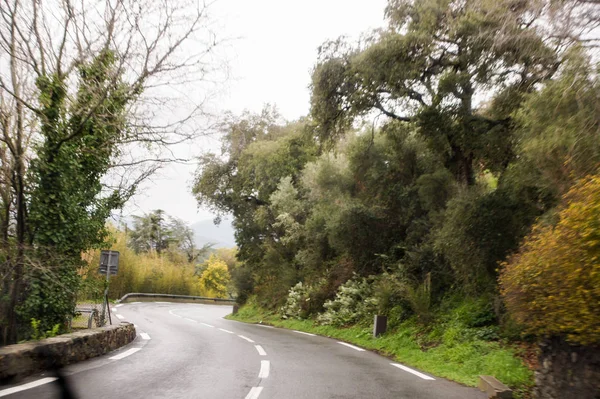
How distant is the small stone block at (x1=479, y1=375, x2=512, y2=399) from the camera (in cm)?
581

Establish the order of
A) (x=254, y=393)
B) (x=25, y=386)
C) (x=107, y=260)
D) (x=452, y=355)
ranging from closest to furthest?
1. (x=25, y=386)
2. (x=254, y=393)
3. (x=452, y=355)
4. (x=107, y=260)

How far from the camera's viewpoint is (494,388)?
237 inches

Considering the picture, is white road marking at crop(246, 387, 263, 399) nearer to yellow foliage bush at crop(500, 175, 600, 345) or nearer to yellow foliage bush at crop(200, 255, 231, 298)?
yellow foliage bush at crop(500, 175, 600, 345)

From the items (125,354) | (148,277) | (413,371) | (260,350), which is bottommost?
(125,354)

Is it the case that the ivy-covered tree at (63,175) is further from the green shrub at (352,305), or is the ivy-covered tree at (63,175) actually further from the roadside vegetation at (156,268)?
the green shrub at (352,305)

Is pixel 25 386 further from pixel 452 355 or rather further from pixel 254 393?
pixel 452 355

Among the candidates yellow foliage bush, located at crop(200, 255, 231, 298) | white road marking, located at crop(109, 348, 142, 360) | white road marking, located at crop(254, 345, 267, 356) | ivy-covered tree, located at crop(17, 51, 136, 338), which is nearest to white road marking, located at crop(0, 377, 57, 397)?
white road marking, located at crop(109, 348, 142, 360)

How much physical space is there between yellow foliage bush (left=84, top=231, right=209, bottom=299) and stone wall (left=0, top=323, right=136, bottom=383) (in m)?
20.6

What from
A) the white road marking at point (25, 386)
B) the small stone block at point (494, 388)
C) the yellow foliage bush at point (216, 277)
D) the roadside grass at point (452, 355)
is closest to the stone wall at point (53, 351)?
the white road marking at point (25, 386)

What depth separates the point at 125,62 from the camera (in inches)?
402

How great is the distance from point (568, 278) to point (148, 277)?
37442 millimetres

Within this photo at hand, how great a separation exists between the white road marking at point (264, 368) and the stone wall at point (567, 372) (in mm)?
4054

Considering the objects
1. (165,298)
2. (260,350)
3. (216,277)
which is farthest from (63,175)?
(216,277)

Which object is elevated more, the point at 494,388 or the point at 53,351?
the point at 494,388
